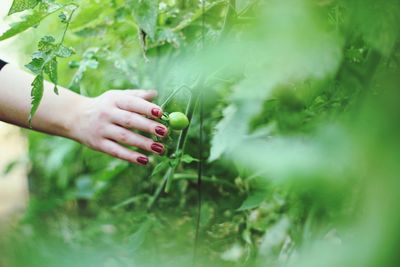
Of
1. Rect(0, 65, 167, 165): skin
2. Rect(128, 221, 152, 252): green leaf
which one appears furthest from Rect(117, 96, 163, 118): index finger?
Rect(128, 221, 152, 252): green leaf

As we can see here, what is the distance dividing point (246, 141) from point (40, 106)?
350mm

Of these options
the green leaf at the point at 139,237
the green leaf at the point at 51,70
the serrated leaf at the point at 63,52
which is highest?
the serrated leaf at the point at 63,52

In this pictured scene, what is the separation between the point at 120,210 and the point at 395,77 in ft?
3.66

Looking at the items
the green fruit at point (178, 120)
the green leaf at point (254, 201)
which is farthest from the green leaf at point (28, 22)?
the green leaf at point (254, 201)

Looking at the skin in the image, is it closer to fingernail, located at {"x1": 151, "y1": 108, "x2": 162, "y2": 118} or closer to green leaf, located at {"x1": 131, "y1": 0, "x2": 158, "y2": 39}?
fingernail, located at {"x1": 151, "y1": 108, "x2": 162, "y2": 118}

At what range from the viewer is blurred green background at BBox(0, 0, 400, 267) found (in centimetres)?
23

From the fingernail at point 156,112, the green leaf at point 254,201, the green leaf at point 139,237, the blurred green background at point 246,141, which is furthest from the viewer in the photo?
the green leaf at point 139,237

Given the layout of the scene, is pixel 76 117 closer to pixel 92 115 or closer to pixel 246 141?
pixel 92 115

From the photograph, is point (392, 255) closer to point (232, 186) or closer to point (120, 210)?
point (232, 186)

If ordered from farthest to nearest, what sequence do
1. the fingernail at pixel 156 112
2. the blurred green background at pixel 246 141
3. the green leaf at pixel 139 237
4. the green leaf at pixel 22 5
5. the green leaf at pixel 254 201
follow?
the green leaf at pixel 139 237
the green leaf at pixel 254 201
the fingernail at pixel 156 112
the green leaf at pixel 22 5
the blurred green background at pixel 246 141

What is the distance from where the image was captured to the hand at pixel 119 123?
2.25 feet

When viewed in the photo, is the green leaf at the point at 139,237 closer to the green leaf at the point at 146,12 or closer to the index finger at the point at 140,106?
the index finger at the point at 140,106

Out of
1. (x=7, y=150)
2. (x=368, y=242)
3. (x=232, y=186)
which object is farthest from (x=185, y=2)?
(x=7, y=150)

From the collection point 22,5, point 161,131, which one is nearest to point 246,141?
point 161,131
